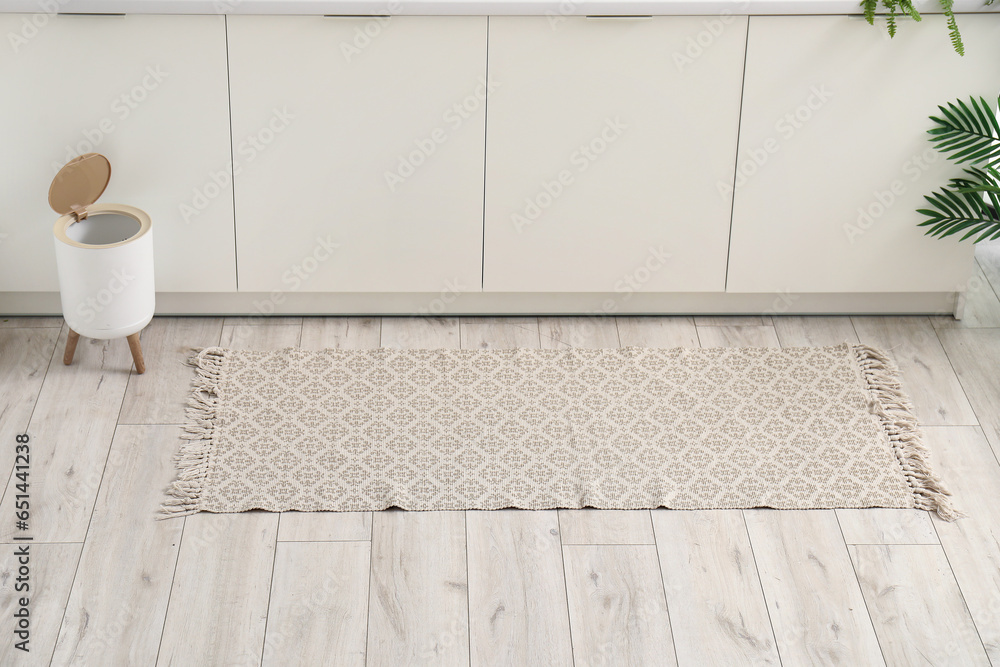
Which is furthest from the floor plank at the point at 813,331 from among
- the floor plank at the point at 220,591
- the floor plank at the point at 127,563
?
the floor plank at the point at 127,563

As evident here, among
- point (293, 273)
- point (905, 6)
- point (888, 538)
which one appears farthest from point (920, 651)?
point (293, 273)

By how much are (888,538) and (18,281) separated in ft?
7.46

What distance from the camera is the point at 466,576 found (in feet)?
7.04

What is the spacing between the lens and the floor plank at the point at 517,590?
1.99 metres

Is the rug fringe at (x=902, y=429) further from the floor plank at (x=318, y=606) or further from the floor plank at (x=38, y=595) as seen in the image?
the floor plank at (x=38, y=595)

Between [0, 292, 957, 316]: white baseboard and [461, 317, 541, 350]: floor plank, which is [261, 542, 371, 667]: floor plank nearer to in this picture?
[461, 317, 541, 350]: floor plank

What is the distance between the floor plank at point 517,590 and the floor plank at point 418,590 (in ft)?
0.10

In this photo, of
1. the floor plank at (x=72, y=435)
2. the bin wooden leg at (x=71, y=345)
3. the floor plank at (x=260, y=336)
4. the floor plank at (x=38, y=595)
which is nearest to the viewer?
the floor plank at (x=38, y=595)

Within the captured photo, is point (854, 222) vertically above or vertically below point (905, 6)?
below

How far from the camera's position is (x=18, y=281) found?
2.79 metres

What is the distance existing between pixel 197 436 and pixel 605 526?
0.98 metres

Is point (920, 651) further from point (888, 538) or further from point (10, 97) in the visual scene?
point (10, 97)

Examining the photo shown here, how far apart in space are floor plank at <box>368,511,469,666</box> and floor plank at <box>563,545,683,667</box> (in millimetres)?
227

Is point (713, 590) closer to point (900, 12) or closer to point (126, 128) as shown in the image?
point (900, 12)
